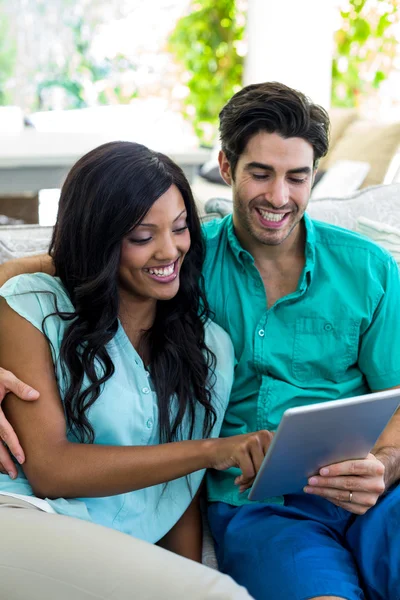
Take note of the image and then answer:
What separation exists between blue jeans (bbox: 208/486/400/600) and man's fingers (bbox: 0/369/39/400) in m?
0.48

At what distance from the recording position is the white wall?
4449 millimetres

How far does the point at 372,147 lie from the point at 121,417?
3072mm

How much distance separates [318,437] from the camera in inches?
46.2

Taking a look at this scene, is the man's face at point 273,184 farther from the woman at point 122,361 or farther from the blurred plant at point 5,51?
the blurred plant at point 5,51

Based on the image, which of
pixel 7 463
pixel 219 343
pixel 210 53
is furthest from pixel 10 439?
pixel 210 53

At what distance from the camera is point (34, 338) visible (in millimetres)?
1323

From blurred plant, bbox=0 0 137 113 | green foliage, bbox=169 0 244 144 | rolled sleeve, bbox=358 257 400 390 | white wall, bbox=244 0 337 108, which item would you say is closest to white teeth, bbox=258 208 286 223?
rolled sleeve, bbox=358 257 400 390

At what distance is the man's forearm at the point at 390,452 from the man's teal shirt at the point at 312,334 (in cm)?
10

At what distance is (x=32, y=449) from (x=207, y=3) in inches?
213

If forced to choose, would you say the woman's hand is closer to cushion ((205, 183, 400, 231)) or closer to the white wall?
cushion ((205, 183, 400, 231))

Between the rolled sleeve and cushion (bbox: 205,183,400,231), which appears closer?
the rolled sleeve

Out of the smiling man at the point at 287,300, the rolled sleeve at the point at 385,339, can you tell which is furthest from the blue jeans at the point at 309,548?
the rolled sleeve at the point at 385,339

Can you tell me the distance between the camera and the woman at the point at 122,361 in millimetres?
1280

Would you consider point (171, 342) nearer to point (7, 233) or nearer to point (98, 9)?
point (7, 233)
